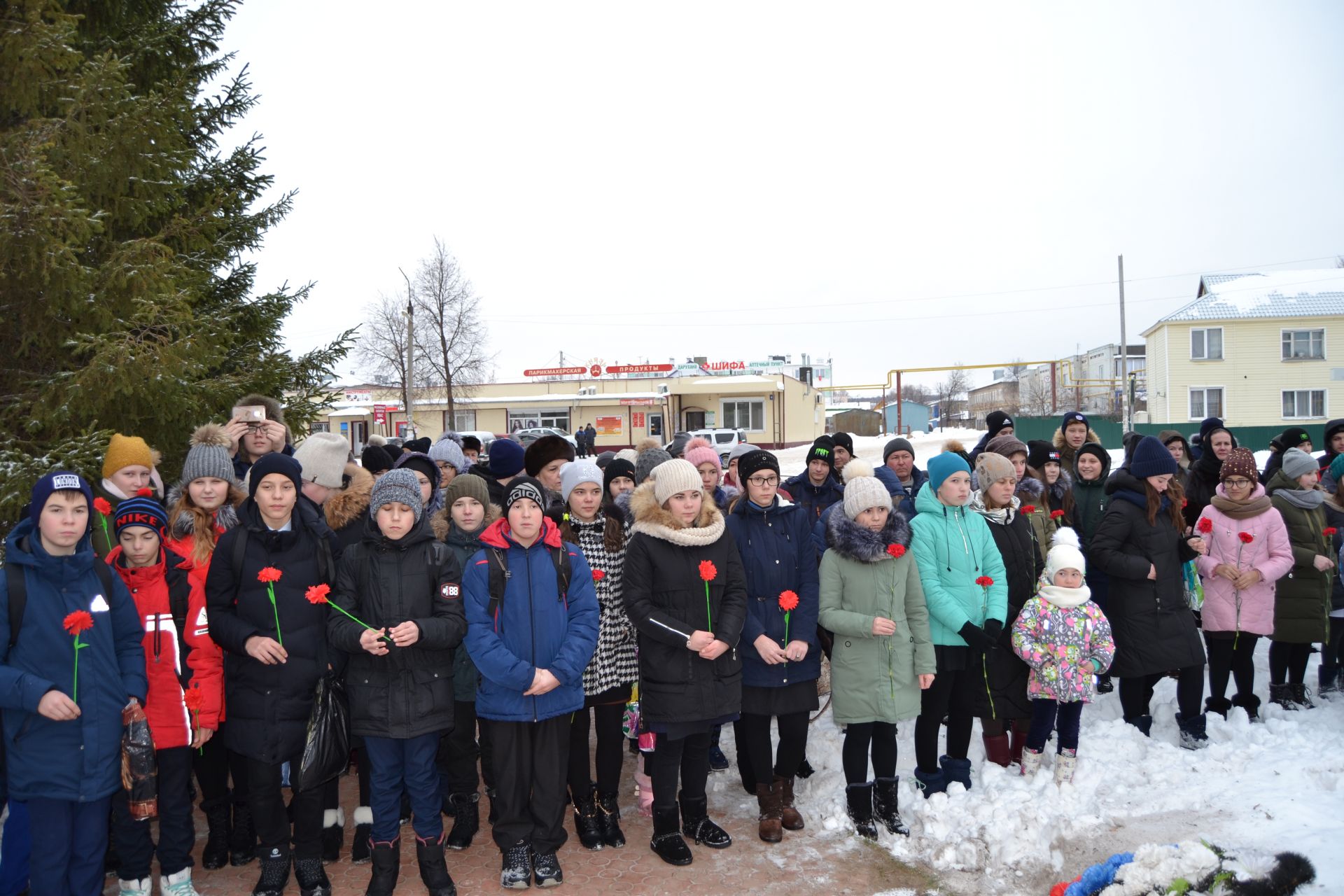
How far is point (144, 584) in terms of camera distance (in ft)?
12.8

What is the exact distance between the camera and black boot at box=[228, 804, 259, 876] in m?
4.27

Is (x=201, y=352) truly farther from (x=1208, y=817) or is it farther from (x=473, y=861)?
(x=1208, y=817)

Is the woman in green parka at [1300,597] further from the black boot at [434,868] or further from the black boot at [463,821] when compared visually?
the black boot at [434,868]

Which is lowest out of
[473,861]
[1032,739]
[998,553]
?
[473,861]

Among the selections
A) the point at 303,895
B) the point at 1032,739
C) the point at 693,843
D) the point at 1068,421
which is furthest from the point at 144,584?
the point at 1068,421

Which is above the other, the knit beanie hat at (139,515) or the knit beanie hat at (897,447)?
the knit beanie hat at (897,447)

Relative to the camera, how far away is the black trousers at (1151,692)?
5168mm

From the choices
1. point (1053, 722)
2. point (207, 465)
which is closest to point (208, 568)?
point (207, 465)

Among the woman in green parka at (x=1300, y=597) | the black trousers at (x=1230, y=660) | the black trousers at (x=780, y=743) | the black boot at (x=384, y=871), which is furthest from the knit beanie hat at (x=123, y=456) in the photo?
the woman in green parka at (x=1300, y=597)

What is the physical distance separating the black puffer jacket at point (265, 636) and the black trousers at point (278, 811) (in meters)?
0.10

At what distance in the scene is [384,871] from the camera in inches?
150

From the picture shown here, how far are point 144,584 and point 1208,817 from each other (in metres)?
5.40

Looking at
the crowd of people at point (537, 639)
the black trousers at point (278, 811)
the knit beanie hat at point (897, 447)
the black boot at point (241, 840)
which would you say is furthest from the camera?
the knit beanie hat at point (897, 447)

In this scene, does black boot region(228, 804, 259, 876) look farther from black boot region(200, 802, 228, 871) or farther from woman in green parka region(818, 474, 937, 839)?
woman in green parka region(818, 474, 937, 839)
